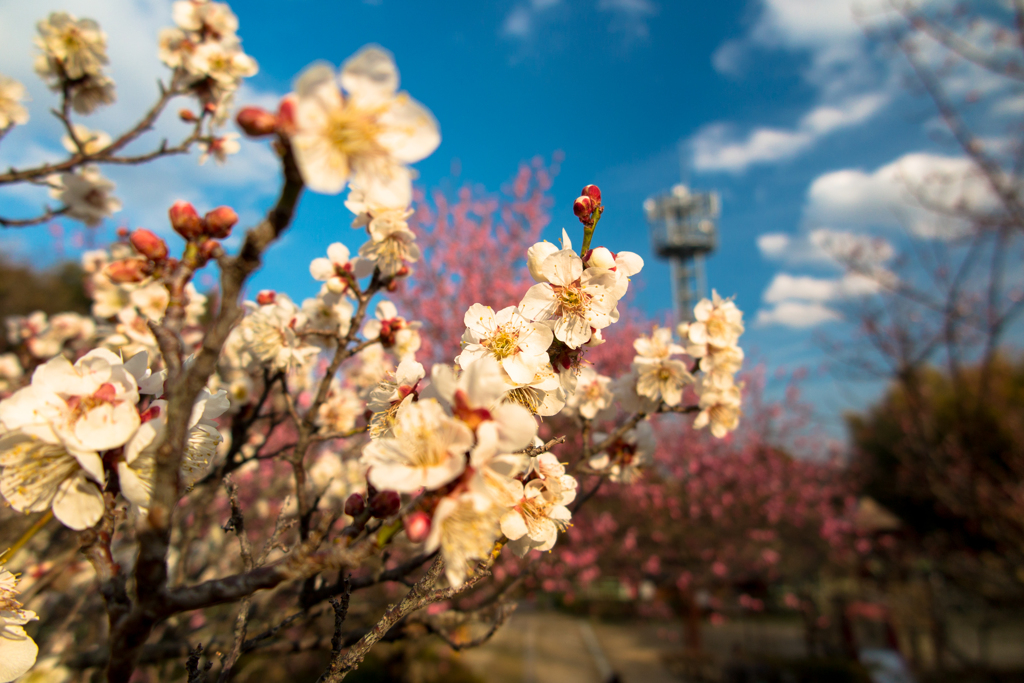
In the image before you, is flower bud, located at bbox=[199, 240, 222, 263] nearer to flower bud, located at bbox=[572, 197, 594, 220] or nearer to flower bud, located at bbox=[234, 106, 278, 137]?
flower bud, located at bbox=[234, 106, 278, 137]

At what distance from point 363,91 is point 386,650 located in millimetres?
8807

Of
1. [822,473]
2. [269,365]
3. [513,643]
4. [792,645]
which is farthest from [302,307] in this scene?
[792,645]

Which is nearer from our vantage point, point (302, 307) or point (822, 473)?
point (302, 307)

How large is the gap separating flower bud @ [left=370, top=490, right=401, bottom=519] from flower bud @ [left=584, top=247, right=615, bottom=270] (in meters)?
0.73

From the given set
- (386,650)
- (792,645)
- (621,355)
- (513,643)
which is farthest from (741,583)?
(386,650)

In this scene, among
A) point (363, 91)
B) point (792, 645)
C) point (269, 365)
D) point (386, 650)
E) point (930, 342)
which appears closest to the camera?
point (363, 91)

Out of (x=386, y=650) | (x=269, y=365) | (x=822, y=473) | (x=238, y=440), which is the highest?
(x=269, y=365)

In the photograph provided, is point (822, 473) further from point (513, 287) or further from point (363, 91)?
point (363, 91)

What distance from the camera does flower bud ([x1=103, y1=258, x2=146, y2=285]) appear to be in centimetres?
75

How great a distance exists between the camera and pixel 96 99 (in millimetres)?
2498

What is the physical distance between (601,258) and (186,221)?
0.84 m

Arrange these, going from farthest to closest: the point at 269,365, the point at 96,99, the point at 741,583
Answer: the point at 741,583 → the point at 96,99 → the point at 269,365

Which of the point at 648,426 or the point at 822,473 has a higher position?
the point at 648,426

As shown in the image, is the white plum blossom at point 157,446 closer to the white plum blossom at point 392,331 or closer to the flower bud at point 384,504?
the flower bud at point 384,504
